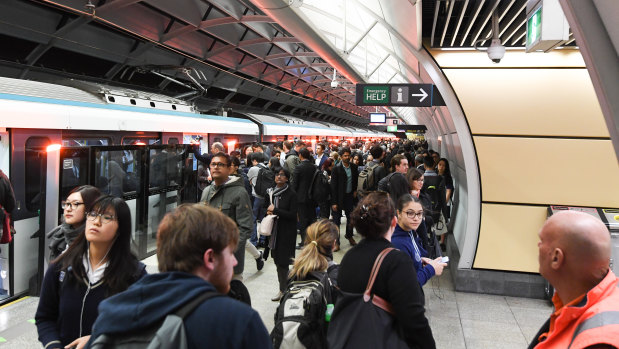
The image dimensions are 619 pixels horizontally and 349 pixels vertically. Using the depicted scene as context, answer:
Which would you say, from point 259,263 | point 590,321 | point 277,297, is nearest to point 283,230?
point 277,297

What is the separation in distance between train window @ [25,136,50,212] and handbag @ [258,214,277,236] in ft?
9.93

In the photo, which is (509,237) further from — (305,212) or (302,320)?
(302,320)

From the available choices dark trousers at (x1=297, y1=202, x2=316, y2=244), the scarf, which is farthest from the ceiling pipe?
the scarf

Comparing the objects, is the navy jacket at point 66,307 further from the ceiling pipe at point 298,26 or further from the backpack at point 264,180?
the backpack at point 264,180

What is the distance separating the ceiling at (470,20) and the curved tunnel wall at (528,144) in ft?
0.98

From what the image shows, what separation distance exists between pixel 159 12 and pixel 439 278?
43.1ft

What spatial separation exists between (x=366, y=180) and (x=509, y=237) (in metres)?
2.98

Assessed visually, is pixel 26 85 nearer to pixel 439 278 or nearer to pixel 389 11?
pixel 389 11

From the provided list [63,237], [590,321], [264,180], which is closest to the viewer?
[590,321]

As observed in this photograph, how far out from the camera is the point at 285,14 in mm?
6504

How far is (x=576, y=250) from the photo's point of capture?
5.18 feet

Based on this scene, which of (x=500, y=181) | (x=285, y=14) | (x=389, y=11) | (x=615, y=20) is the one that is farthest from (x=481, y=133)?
(x=615, y=20)

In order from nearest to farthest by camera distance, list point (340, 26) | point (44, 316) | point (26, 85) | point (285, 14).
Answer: point (44, 316) < point (285, 14) < point (26, 85) < point (340, 26)

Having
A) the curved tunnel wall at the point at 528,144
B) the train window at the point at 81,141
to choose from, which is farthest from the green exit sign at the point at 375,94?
the train window at the point at 81,141
